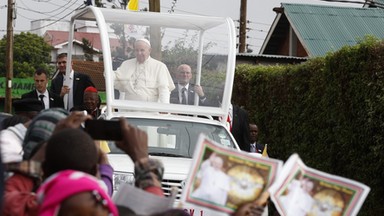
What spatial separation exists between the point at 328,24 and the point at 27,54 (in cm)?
5239

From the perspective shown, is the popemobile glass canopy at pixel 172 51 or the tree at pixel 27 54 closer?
the popemobile glass canopy at pixel 172 51

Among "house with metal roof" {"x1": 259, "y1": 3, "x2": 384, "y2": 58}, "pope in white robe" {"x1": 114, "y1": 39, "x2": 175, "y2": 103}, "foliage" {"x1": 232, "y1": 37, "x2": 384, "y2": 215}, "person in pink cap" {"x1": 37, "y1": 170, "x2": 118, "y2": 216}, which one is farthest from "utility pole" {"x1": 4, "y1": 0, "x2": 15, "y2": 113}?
"person in pink cap" {"x1": 37, "y1": 170, "x2": 118, "y2": 216}

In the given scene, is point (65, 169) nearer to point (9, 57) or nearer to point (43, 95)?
point (43, 95)

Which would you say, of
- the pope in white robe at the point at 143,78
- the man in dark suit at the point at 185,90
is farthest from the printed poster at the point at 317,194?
the man in dark suit at the point at 185,90

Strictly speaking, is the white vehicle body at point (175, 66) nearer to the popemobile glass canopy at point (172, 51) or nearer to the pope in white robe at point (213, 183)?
the popemobile glass canopy at point (172, 51)

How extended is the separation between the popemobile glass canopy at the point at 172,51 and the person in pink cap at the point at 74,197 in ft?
29.3

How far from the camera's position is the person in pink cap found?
161 inches

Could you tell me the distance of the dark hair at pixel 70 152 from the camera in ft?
14.3

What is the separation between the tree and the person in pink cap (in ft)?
273

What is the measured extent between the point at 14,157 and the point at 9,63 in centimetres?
4925

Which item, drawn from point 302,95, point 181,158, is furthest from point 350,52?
point 181,158

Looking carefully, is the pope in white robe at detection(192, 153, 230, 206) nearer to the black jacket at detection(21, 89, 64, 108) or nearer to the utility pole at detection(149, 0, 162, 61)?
the black jacket at detection(21, 89, 64, 108)

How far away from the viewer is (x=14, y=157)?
17.3ft

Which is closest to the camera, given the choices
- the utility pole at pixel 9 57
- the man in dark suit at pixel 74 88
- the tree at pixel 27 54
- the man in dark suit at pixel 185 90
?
the man in dark suit at pixel 185 90
